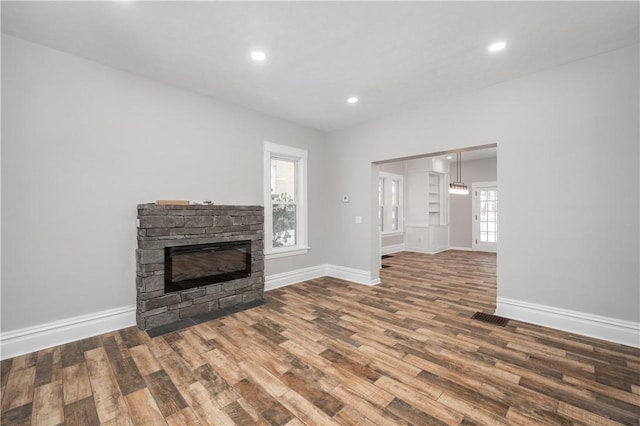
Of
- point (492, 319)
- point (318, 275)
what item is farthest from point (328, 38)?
point (318, 275)

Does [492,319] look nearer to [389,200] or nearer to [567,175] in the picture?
[567,175]

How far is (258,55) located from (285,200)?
8.30 ft

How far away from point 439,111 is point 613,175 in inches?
77.5

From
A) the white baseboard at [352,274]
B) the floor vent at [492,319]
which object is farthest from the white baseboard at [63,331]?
the floor vent at [492,319]

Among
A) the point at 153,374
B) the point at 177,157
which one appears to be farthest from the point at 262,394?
the point at 177,157

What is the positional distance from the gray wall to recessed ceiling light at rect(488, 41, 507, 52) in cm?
665

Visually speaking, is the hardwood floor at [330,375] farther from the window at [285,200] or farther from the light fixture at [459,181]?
the light fixture at [459,181]

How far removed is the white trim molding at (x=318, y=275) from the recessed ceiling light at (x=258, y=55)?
10.1 ft

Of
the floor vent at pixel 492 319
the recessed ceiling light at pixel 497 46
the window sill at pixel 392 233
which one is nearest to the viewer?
the recessed ceiling light at pixel 497 46

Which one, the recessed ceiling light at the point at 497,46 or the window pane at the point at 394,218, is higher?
the recessed ceiling light at the point at 497,46

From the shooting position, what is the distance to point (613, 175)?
2705mm

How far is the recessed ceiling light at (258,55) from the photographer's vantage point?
2686 mm

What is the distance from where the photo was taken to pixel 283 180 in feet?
16.0

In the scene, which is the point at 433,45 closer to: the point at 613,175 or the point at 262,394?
the point at 613,175
